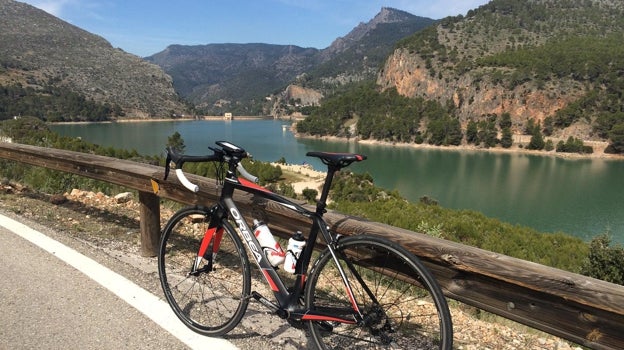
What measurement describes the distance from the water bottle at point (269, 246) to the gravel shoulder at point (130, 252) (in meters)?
0.51

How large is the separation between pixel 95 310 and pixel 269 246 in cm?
135

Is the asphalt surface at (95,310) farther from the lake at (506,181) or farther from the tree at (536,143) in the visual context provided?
the tree at (536,143)

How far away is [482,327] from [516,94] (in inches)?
4189

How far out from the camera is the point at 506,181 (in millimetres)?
58438

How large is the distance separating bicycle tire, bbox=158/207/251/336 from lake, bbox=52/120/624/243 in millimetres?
33575

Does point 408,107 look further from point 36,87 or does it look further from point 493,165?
point 36,87

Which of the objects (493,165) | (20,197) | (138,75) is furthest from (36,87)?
(20,197)

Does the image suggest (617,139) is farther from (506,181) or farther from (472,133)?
(506,181)

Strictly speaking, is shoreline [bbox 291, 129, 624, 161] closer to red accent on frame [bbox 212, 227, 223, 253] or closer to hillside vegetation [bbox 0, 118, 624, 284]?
hillside vegetation [bbox 0, 118, 624, 284]

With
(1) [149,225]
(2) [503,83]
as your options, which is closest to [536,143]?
(2) [503,83]

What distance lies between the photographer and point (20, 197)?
260 inches

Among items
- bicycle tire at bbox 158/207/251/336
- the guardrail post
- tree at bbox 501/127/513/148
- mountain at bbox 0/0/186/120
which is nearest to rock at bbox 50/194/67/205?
the guardrail post

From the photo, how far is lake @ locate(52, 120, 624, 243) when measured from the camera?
131 ft

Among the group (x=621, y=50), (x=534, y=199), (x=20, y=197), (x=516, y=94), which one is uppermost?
(x=621, y=50)
